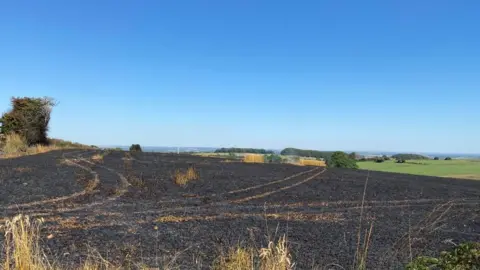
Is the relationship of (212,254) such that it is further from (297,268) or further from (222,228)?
(222,228)

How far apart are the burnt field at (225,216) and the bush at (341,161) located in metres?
12.4

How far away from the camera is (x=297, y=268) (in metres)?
4.59

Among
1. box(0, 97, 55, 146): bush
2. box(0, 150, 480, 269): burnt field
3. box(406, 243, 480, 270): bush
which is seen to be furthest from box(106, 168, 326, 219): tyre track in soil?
box(0, 97, 55, 146): bush

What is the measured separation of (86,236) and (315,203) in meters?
5.71

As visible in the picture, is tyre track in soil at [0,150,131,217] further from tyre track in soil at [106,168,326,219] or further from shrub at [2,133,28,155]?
shrub at [2,133,28,155]

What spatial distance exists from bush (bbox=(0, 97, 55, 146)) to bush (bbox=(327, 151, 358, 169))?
21.4m

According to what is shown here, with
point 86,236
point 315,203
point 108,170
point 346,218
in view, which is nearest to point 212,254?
point 86,236

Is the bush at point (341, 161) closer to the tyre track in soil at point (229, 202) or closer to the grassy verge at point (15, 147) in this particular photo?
the tyre track in soil at point (229, 202)

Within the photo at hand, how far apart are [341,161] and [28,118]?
22.6 meters

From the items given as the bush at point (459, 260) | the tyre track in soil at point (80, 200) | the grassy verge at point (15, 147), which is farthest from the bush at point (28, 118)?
the bush at point (459, 260)

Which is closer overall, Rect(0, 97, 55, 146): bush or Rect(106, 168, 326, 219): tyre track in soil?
Rect(106, 168, 326, 219): tyre track in soil

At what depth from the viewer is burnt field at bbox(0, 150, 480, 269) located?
202 inches

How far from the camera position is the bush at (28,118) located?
2950cm

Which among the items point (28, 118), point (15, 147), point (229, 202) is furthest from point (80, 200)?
point (28, 118)
